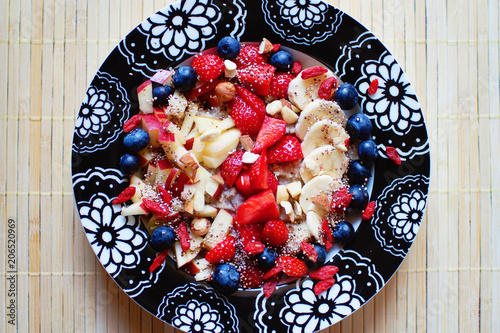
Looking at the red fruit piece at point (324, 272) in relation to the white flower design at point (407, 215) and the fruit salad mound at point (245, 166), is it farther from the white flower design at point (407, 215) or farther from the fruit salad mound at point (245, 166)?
the white flower design at point (407, 215)

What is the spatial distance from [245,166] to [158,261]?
42cm

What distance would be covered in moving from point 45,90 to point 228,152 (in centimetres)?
71

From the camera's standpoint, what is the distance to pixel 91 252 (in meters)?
1.60

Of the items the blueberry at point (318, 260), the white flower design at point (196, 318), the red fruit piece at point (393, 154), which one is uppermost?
the red fruit piece at point (393, 154)

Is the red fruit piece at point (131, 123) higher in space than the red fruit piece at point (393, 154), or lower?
higher

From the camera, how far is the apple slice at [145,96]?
4.75ft

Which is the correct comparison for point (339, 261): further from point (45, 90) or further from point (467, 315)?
point (45, 90)

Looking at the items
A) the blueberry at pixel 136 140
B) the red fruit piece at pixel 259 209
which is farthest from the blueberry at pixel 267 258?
the blueberry at pixel 136 140

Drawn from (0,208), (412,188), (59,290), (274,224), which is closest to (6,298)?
(59,290)

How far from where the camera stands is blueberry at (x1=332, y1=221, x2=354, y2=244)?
1464 mm

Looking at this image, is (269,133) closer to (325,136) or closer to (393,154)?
(325,136)

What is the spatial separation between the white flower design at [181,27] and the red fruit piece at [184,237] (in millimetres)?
560

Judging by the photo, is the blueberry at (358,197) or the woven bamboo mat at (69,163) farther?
the woven bamboo mat at (69,163)

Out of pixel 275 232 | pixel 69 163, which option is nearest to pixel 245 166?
pixel 275 232
